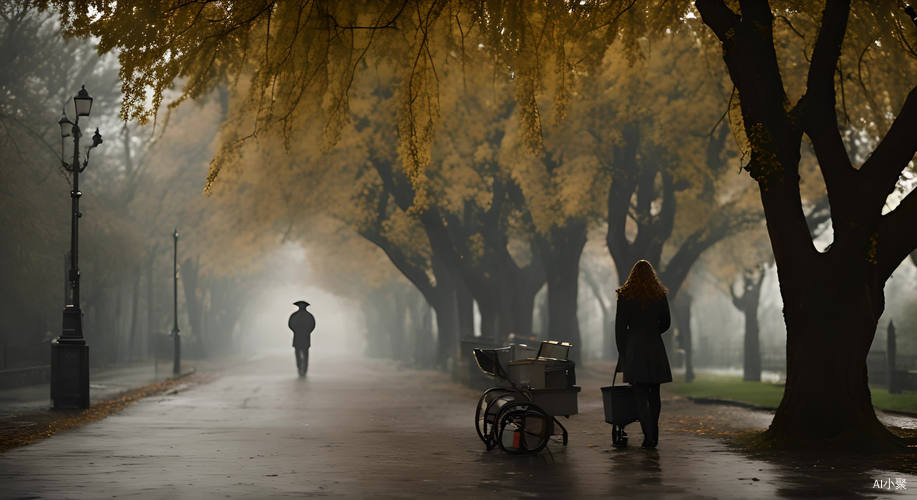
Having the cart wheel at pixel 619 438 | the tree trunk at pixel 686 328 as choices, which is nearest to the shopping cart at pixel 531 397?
the cart wheel at pixel 619 438

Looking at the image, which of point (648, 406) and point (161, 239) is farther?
point (161, 239)

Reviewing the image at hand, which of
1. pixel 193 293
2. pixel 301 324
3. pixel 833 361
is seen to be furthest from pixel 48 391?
pixel 193 293

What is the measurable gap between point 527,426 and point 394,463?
69.0 inches

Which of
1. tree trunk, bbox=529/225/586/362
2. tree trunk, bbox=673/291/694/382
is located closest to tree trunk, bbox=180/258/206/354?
tree trunk, bbox=673/291/694/382

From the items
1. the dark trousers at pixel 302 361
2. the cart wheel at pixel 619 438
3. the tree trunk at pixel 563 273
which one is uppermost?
the tree trunk at pixel 563 273

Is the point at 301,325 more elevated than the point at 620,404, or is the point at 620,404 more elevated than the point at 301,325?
the point at 301,325

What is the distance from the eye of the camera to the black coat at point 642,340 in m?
14.0

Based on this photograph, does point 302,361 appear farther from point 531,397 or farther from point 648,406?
point 648,406

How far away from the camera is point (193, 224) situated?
59156 mm

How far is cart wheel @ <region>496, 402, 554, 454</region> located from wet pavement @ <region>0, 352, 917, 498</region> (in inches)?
7.8

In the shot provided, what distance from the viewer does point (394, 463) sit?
1338 cm

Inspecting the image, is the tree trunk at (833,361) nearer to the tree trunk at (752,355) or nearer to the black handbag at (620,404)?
the black handbag at (620,404)

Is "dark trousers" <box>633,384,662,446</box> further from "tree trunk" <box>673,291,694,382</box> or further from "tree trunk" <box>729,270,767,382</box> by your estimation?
"tree trunk" <box>729,270,767,382</box>

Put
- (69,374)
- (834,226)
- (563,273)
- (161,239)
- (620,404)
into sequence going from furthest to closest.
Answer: (161,239) < (563,273) < (69,374) < (834,226) < (620,404)
